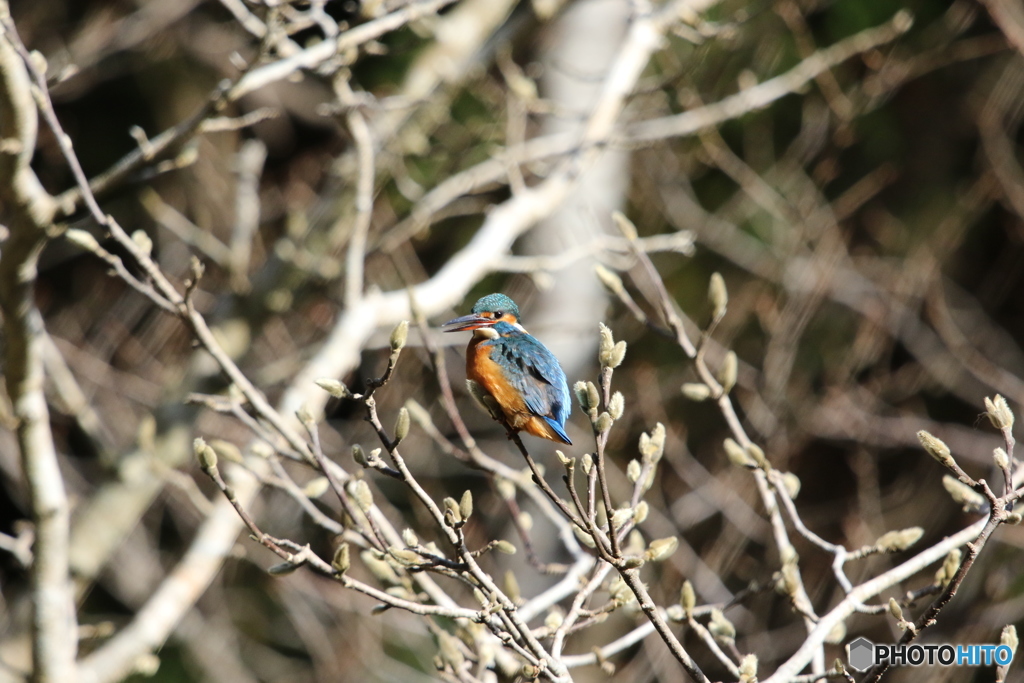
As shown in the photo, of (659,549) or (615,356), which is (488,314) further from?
(659,549)

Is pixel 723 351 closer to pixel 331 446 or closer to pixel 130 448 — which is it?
pixel 331 446

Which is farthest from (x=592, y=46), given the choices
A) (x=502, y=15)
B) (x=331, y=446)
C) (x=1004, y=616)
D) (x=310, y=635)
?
(x=310, y=635)

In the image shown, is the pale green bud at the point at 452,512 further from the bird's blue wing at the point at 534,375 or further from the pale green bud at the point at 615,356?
the pale green bud at the point at 615,356

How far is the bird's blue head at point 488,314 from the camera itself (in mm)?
1808

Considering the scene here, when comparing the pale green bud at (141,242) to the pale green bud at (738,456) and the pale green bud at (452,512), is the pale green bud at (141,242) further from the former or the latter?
the pale green bud at (738,456)

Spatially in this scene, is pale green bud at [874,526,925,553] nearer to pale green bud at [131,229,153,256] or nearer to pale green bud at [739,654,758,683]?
pale green bud at [739,654,758,683]

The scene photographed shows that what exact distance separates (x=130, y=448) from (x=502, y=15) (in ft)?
10.9

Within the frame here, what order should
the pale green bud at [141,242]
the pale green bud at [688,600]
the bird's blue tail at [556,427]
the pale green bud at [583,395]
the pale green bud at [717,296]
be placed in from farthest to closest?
1. the pale green bud at [141,242]
2. the pale green bud at [717,296]
3. the pale green bud at [688,600]
4. the bird's blue tail at [556,427]
5. the pale green bud at [583,395]

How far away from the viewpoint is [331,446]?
5750 mm

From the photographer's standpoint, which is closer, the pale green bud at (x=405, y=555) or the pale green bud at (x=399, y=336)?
the pale green bud at (x=399, y=336)

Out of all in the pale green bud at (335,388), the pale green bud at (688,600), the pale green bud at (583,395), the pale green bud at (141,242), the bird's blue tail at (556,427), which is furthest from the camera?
the pale green bud at (141,242)

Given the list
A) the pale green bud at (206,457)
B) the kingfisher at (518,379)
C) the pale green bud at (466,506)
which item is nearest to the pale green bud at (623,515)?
the kingfisher at (518,379)

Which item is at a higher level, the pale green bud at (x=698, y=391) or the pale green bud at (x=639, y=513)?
the pale green bud at (x=698, y=391)

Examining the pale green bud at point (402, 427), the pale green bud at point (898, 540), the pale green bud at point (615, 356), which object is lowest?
the pale green bud at point (898, 540)
